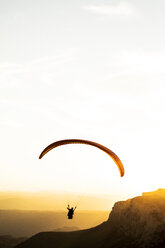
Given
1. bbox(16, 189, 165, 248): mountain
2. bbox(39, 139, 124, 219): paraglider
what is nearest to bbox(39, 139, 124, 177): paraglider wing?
bbox(39, 139, 124, 219): paraglider

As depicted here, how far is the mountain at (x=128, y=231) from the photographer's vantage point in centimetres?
4394

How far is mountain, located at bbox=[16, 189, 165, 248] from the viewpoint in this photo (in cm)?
4394

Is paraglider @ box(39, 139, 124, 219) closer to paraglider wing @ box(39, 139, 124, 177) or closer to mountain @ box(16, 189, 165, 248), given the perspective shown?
paraglider wing @ box(39, 139, 124, 177)

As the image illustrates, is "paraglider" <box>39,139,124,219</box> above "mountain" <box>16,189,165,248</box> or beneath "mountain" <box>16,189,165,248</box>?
above

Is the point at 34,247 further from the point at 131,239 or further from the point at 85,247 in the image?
the point at 131,239

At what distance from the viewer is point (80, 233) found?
57.2 meters

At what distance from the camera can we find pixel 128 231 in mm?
47844

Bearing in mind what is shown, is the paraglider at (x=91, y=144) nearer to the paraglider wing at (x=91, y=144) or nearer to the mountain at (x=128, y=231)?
the paraglider wing at (x=91, y=144)

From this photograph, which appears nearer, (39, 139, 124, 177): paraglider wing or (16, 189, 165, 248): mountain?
(39, 139, 124, 177): paraglider wing

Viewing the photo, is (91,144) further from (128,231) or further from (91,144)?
(128,231)

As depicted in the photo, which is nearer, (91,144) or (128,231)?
(91,144)

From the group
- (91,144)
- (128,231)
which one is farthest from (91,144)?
(128,231)

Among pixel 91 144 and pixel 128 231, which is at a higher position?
pixel 91 144

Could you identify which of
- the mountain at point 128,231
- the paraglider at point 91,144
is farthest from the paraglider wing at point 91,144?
the mountain at point 128,231
